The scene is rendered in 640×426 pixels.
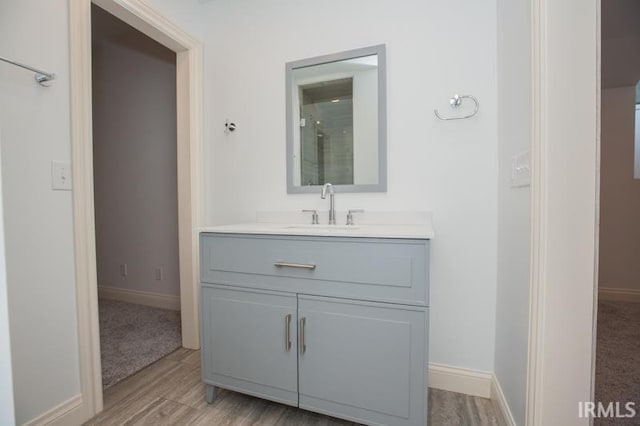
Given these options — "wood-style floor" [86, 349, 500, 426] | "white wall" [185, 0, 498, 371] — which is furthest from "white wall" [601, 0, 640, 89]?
"wood-style floor" [86, 349, 500, 426]

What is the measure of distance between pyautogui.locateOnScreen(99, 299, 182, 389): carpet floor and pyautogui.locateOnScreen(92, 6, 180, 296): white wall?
0.69 ft

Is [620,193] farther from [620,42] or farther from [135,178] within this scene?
[135,178]

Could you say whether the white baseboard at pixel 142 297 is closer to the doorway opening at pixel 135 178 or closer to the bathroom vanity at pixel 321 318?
the doorway opening at pixel 135 178

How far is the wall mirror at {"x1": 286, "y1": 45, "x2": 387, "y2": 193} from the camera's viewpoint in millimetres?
1616

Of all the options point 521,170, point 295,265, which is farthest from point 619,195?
point 295,265

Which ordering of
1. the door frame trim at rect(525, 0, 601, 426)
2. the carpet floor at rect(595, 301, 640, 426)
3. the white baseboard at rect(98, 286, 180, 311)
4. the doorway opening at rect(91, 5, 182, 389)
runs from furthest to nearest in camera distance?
1. the white baseboard at rect(98, 286, 180, 311)
2. the doorway opening at rect(91, 5, 182, 389)
3. the carpet floor at rect(595, 301, 640, 426)
4. the door frame trim at rect(525, 0, 601, 426)

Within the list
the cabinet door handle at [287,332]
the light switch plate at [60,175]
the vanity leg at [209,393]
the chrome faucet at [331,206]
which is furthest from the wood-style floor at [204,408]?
the light switch plate at [60,175]

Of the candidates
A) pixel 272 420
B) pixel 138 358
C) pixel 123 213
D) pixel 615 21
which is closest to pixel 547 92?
pixel 272 420

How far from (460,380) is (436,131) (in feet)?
4.32

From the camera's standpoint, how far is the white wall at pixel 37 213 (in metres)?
1.10

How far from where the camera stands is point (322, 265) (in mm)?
1203

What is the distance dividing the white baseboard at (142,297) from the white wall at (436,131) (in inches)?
61.4

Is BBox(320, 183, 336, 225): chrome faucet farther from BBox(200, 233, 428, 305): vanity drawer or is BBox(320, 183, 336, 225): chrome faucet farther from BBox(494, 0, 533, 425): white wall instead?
BBox(494, 0, 533, 425): white wall

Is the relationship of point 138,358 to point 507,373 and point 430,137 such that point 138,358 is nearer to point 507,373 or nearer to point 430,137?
point 507,373
